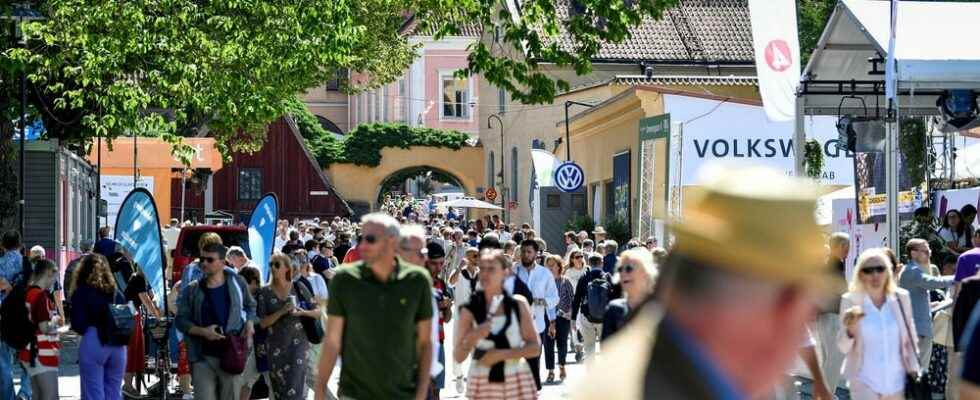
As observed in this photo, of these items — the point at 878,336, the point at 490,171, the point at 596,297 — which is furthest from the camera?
the point at 490,171

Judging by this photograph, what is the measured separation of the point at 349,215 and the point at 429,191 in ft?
102

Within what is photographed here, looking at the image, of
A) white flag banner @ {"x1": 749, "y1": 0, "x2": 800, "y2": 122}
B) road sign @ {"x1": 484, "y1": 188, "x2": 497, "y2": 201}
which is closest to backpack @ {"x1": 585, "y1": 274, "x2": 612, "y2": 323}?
white flag banner @ {"x1": 749, "y1": 0, "x2": 800, "y2": 122}

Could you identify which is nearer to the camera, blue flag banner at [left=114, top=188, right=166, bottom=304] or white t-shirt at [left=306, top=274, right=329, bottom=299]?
white t-shirt at [left=306, top=274, right=329, bottom=299]

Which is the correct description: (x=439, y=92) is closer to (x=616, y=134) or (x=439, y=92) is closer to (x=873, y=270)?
(x=616, y=134)

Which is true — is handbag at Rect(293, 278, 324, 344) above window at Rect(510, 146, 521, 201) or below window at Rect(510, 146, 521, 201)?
below

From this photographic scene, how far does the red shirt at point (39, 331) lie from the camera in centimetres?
1392

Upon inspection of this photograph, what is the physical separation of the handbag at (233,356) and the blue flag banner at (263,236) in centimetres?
381

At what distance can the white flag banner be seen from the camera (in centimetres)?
1911

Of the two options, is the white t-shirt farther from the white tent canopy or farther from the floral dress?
the white tent canopy

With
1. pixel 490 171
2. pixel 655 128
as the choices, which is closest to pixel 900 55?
pixel 655 128

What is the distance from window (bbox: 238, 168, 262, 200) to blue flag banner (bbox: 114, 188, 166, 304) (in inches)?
2282

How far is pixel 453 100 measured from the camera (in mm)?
84625

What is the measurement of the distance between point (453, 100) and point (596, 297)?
6645cm

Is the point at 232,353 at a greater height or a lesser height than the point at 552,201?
lesser
